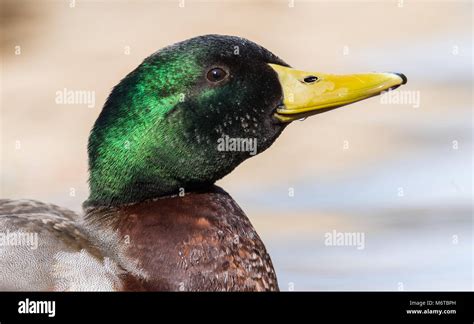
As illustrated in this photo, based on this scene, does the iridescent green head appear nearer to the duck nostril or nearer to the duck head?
the duck head

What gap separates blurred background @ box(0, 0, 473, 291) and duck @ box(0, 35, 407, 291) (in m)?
1.96

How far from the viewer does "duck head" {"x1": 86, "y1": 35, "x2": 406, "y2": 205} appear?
4.35m

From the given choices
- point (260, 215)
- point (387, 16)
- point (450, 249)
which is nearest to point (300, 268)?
point (260, 215)

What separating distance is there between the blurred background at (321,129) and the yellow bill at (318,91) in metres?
1.99

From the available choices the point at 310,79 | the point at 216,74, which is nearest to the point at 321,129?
the point at 310,79

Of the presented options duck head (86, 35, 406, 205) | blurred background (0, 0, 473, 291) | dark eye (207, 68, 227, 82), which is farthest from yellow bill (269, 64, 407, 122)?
blurred background (0, 0, 473, 291)

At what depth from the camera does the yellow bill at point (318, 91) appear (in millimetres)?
4477

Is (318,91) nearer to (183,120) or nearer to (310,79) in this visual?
(310,79)

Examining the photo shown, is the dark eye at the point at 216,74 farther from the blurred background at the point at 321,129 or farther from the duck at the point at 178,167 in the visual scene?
the blurred background at the point at 321,129

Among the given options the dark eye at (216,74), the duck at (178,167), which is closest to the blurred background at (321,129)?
the duck at (178,167)

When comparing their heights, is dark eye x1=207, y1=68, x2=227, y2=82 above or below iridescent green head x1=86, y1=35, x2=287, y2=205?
above

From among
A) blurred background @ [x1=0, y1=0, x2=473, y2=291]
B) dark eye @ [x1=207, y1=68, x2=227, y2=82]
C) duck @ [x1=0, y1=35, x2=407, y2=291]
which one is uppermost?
dark eye @ [x1=207, y1=68, x2=227, y2=82]

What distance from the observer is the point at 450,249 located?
22.3 ft
